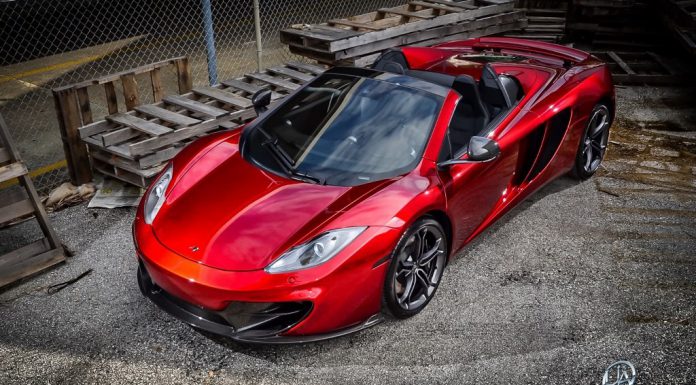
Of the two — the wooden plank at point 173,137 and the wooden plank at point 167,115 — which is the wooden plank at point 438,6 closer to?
the wooden plank at point 173,137

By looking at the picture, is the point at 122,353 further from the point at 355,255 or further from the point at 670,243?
the point at 670,243

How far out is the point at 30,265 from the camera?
4.67 m

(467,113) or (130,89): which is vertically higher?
(467,113)

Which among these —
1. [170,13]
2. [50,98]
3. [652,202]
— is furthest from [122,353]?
[170,13]

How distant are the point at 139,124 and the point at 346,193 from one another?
2576 mm

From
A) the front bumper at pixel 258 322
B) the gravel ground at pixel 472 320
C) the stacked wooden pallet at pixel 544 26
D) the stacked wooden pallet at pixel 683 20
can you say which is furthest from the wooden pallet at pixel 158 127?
the stacked wooden pallet at pixel 683 20

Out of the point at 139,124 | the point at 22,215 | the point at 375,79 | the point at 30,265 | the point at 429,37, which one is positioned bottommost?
the point at 30,265

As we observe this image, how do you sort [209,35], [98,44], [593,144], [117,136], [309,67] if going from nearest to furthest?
[117,136]
[593,144]
[309,67]
[209,35]
[98,44]

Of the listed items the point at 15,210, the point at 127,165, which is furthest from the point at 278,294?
the point at 127,165

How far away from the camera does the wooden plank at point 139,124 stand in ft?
18.4

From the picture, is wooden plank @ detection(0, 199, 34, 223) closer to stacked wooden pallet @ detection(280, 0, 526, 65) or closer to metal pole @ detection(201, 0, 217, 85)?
metal pole @ detection(201, 0, 217, 85)

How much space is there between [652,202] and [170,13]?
966cm

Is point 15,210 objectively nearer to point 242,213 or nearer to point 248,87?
point 242,213

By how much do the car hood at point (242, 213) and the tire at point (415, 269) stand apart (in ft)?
1.17
